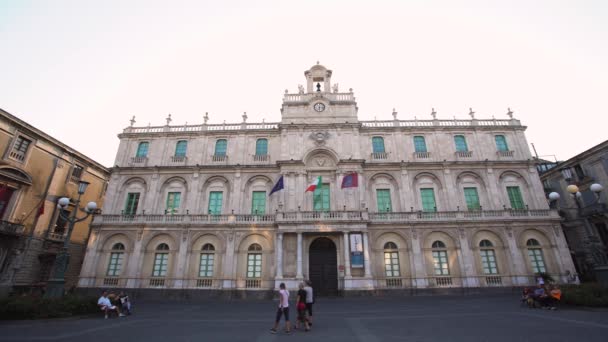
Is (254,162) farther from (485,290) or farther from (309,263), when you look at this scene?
(485,290)

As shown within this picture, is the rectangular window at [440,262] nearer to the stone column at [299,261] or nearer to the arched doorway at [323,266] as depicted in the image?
the arched doorway at [323,266]

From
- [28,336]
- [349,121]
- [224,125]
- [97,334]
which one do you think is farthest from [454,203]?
[28,336]

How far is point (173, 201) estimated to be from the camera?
26844mm

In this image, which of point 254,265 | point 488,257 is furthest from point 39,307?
point 488,257

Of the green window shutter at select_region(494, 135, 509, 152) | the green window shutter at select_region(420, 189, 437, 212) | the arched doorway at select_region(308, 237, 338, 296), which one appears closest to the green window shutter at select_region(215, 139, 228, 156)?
the arched doorway at select_region(308, 237, 338, 296)

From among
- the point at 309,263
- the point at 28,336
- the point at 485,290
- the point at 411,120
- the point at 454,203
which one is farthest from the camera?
the point at 411,120

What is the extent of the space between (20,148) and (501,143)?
43.0 m

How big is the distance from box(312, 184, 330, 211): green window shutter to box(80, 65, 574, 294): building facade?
13 cm

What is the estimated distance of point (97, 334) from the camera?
365 inches

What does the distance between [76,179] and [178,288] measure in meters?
15.3

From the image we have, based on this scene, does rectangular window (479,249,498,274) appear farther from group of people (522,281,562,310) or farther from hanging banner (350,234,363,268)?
hanging banner (350,234,363,268)

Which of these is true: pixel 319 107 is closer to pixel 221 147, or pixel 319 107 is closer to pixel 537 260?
pixel 221 147

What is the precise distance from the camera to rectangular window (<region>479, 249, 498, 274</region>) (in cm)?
2323

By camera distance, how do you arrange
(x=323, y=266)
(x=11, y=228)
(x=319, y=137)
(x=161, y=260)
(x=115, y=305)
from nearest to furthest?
(x=115, y=305), (x=11, y=228), (x=323, y=266), (x=161, y=260), (x=319, y=137)
